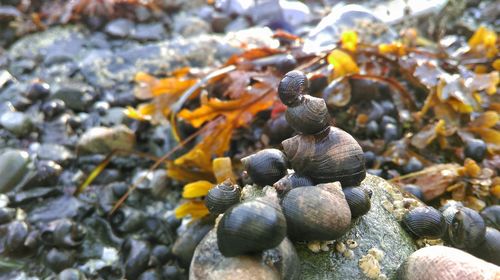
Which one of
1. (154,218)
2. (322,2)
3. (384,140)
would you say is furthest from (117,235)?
(322,2)

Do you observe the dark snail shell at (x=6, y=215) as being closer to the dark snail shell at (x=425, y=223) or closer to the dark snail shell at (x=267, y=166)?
the dark snail shell at (x=267, y=166)

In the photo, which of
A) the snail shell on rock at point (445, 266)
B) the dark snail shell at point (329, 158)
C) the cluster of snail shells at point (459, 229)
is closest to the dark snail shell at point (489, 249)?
the cluster of snail shells at point (459, 229)

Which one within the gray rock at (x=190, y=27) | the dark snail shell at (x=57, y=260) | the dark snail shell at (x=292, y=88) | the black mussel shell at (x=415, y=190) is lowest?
the dark snail shell at (x=57, y=260)

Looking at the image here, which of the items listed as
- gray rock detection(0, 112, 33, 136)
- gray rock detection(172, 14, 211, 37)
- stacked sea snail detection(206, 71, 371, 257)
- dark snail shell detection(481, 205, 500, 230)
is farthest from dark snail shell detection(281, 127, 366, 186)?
gray rock detection(172, 14, 211, 37)

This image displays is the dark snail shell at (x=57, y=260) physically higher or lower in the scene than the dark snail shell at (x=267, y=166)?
lower

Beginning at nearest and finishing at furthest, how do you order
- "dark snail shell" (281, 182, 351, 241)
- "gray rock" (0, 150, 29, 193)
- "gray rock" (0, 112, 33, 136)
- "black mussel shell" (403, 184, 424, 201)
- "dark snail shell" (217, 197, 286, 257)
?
1. "dark snail shell" (217, 197, 286, 257)
2. "dark snail shell" (281, 182, 351, 241)
3. "black mussel shell" (403, 184, 424, 201)
4. "gray rock" (0, 150, 29, 193)
5. "gray rock" (0, 112, 33, 136)

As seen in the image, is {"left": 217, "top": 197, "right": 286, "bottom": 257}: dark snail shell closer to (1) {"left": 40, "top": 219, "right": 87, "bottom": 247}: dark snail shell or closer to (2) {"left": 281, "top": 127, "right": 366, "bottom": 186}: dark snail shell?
(2) {"left": 281, "top": 127, "right": 366, "bottom": 186}: dark snail shell

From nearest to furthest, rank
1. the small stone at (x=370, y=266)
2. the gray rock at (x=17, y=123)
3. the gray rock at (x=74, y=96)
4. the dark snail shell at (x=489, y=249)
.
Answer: the small stone at (x=370, y=266) → the dark snail shell at (x=489, y=249) → the gray rock at (x=17, y=123) → the gray rock at (x=74, y=96)

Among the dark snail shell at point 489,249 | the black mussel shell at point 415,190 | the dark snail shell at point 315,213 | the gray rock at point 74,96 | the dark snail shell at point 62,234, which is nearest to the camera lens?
the dark snail shell at point 315,213
